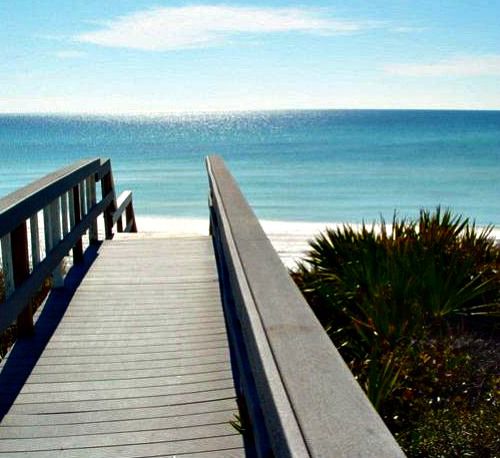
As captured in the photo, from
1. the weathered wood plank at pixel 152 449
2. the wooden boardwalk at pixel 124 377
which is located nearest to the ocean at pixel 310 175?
the wooden boardwalk at pixel 124 377

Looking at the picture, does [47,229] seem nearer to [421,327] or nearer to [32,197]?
[32,197]

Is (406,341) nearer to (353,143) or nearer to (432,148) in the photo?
(432,148)

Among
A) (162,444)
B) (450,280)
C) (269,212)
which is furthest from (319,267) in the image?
(269,212)

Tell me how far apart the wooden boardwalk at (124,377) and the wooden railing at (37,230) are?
338 millimetres

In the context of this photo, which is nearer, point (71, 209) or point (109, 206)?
point (71, 209)

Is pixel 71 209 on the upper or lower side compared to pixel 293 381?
lower

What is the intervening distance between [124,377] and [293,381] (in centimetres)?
251

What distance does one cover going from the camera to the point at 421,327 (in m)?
4.55

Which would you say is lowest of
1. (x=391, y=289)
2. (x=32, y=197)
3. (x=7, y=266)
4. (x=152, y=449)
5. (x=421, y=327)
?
(x=152, y=449)

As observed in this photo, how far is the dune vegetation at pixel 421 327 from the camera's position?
11.4 ft

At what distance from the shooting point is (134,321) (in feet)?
17.3

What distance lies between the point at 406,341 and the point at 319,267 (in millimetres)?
2310

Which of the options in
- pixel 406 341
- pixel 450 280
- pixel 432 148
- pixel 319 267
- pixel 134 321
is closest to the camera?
pixel 406 341

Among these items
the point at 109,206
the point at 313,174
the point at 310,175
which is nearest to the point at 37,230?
the point at 109,206
